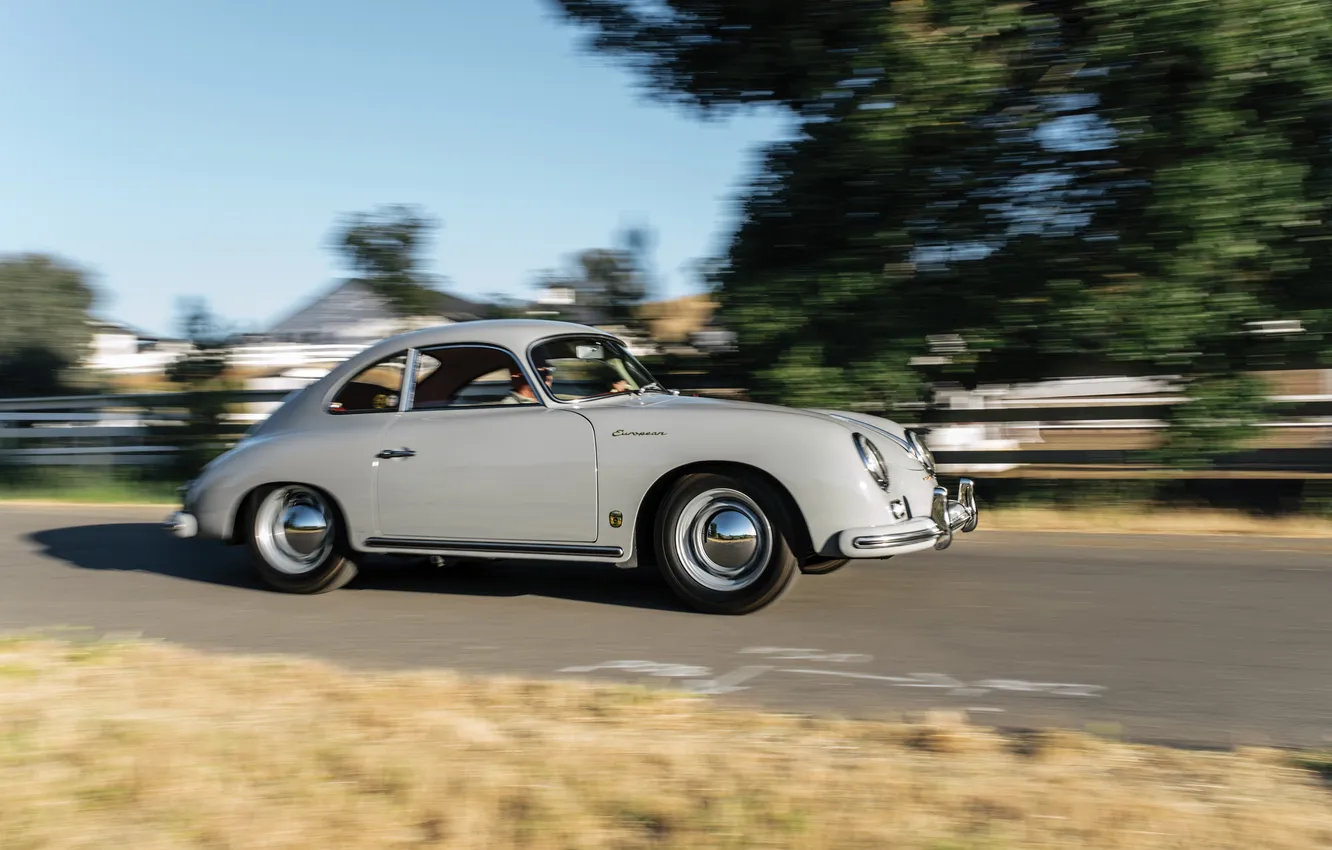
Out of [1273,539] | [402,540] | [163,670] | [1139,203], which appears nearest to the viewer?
[163,670]

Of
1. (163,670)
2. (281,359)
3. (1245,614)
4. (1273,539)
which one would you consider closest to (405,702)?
(163,670)

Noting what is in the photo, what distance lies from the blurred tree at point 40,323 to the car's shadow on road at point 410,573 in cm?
1057

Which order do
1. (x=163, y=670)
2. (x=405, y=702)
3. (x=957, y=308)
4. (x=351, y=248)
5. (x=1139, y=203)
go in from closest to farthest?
1. (x=405, y=702)
2. (x=163, y=670)
3. (x=1139, y=203)
4. (x=957, y=308)
5. (x=351, y=248)

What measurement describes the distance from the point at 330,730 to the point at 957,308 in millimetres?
7317

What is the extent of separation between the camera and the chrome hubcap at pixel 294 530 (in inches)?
277

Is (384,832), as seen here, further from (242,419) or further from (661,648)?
(242,419)

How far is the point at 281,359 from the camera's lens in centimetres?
1627

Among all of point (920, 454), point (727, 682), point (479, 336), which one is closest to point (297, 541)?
point (479, 336)

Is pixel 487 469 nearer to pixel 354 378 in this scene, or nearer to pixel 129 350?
pixel 354 378

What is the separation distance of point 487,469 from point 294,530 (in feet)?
4.59

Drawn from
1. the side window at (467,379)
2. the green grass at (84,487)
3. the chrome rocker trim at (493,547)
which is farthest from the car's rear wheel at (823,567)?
the green grass at (84,487)

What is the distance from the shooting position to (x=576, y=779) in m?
3.50

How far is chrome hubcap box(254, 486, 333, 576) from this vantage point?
704 centimetres

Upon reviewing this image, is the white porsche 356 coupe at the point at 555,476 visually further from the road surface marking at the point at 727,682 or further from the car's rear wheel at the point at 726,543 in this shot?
the road surface marking at the point at 727,682
